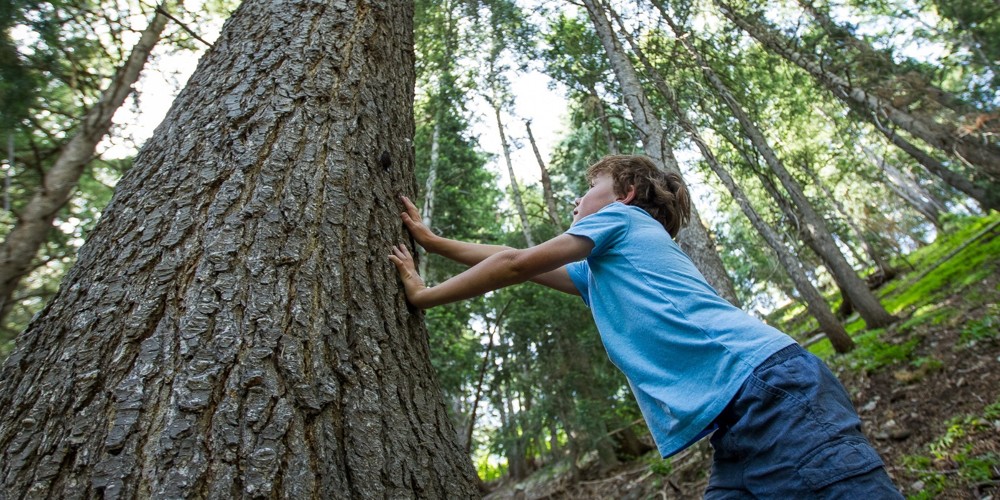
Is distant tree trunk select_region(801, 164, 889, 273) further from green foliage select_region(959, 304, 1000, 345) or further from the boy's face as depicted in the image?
Answer: the boy's face

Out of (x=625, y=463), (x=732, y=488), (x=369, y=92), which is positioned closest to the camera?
(x=732, y=488)

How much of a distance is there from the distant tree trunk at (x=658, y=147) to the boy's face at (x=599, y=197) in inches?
105

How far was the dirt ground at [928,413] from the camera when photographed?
11.7ft

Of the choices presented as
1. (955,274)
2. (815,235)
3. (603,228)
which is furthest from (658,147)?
(955,274)

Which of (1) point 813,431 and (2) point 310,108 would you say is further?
(2) point 310,108

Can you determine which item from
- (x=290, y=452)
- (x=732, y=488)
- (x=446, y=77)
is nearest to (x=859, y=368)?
(x=732, y=488)

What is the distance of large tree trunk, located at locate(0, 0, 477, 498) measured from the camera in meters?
1.08

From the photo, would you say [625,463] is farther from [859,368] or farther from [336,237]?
[336,237]

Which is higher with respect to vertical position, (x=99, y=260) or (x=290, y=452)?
(x=99, y=260)

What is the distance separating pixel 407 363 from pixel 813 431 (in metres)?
1.18

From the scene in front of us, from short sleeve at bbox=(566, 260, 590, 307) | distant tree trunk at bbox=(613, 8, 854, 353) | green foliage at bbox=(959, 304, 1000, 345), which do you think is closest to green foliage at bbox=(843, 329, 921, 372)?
distant tree trunk at bbox=(613, 8, 854, 353)

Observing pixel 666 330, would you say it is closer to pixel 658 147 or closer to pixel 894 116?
pixel 658 147

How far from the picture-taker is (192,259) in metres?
1.37

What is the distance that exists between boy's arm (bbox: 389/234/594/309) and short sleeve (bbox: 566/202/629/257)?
27mm
